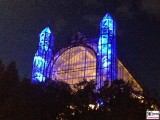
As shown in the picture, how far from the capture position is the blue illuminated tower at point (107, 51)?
69156 mm

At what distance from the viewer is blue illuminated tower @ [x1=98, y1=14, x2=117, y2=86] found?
69156mm

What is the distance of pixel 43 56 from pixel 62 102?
128 feet

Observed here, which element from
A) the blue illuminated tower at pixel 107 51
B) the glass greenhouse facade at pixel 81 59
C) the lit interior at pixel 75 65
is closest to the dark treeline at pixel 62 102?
the blue illuminated tower at pixel 107 51

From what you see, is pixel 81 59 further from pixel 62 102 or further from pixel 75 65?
pixel 62 102

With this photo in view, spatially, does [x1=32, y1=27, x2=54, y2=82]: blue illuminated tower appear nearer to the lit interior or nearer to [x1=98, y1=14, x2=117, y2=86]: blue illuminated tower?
the lit interior

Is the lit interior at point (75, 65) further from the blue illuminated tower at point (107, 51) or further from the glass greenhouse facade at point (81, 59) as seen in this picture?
the blue illuminated tower at point (107, 51)

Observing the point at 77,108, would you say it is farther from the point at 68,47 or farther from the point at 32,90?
the point at 68,47

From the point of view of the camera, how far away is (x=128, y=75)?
82250 mm

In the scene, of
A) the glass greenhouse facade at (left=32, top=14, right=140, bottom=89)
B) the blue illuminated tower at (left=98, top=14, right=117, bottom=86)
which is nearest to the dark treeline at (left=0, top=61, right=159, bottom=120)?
the blue illuminated tower at (left=98, top=14, right=117, bottom=86)

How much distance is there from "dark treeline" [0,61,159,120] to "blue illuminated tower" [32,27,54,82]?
3401 cm

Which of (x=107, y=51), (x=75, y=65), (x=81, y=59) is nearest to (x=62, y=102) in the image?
(x=107, y=51)

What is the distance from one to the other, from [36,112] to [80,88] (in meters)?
8.32

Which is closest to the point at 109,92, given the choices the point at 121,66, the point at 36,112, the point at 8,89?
the point at 36,112

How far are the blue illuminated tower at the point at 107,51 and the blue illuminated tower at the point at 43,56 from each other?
14801 millimetres
